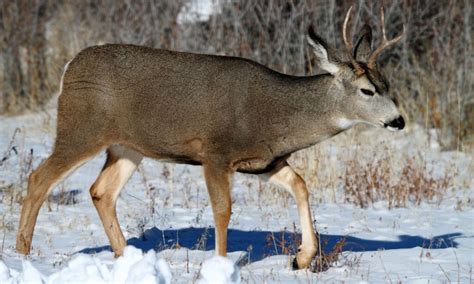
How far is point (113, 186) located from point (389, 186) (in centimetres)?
358

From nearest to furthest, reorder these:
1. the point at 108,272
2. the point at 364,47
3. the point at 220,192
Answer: the point at 108,272 < the point at 220,192 < the point at 364,47

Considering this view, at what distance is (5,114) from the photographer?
640 inches

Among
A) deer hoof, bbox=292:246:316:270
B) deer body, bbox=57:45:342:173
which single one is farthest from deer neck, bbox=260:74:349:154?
deer hoof, bbox=292:246:316:270

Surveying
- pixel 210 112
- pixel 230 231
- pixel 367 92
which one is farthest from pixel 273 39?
pixel 210 112

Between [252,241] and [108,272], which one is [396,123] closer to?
[252,241]

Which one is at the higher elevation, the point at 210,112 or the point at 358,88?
the point at 358,88

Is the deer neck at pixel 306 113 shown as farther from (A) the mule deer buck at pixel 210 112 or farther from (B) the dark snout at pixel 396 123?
(B) the dark snout at pixel 396 123

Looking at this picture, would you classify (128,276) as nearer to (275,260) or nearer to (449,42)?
(275,260)

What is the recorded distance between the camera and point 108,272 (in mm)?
5445

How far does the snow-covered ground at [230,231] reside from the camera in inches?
235

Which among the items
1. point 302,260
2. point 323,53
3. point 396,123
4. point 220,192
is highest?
point 323,53

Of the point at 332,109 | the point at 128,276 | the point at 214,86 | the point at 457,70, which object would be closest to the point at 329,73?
the point at 332,109

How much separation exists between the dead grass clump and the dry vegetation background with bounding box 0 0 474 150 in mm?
3053

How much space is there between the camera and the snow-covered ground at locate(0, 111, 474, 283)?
19.6ft
